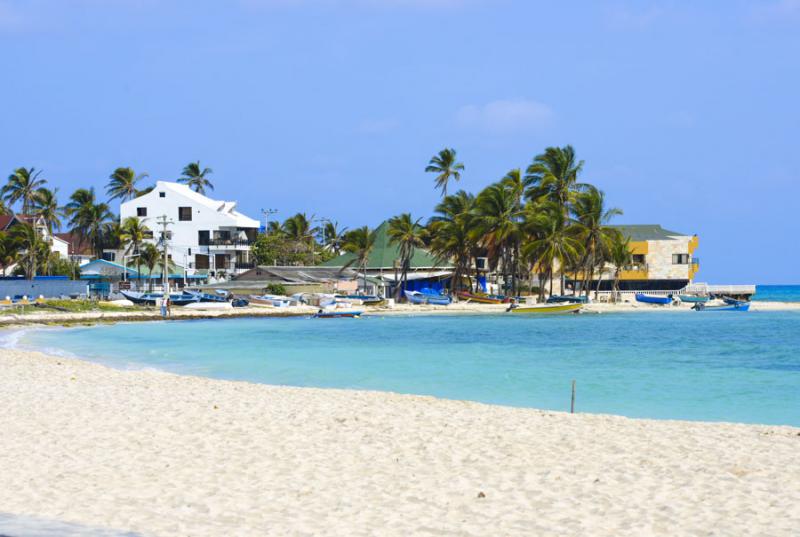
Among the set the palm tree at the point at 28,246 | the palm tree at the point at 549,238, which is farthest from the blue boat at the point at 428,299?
the palm tree at the point at 28,246

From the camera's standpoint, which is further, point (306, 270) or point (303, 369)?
point (306, 270)

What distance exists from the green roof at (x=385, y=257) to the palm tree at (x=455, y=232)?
4.09 m

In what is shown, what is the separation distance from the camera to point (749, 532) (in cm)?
729

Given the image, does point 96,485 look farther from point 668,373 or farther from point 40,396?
point 668,373

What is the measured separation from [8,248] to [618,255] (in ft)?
167

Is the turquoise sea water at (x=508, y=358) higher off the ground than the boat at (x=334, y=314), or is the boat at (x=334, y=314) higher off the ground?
the boat at (x=334, y=314)

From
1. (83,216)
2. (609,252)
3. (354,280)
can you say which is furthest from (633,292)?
(83,216)

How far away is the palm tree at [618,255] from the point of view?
257 ft

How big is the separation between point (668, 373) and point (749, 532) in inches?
754

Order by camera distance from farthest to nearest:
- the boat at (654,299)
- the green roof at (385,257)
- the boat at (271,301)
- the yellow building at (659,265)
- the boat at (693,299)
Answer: the yellow building at (659,265) < the green roof at (385,257) < the boat at (693,299) < the boat at (654,299) < the boat at (271,301)

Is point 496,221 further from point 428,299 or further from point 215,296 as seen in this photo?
point 215,296

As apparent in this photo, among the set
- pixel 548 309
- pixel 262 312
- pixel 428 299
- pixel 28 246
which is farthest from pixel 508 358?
pixel 28 246

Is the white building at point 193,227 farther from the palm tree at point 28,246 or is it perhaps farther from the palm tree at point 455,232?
the palm tree at point 455,232

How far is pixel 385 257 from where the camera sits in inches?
3356
